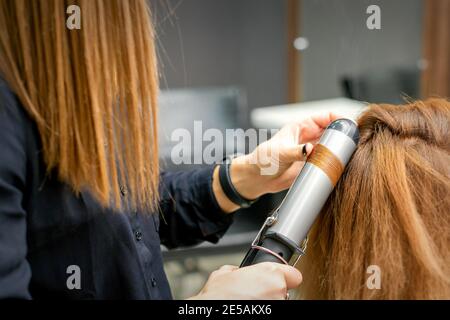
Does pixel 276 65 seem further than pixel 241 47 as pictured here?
Yes

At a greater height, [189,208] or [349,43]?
[349,43]

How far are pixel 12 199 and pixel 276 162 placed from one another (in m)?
0.47

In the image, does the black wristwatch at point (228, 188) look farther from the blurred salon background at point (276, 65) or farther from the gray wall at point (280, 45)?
the gray wall at point (280, 45)

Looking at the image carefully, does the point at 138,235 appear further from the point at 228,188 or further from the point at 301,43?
the point at 301,43

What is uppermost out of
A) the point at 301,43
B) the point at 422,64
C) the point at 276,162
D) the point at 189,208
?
the point at 301,43

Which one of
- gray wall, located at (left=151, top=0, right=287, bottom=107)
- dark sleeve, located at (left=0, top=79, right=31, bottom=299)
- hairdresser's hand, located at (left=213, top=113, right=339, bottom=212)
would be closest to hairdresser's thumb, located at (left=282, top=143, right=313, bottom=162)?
hairdresser's hand, located at (left=213, top=113, right=339, bottom=212)

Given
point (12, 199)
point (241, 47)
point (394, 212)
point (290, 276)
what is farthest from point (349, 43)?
point (12, 199)

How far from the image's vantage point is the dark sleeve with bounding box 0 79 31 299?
0.58 m

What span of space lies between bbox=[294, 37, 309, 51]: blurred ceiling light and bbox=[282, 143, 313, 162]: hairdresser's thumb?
1.22 meters

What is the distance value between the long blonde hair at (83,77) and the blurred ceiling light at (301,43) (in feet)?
4.66

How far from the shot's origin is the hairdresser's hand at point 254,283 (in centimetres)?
62

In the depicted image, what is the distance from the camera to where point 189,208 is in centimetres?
102

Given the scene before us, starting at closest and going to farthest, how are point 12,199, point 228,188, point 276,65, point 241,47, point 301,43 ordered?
point 12,199 → point 228,188 → point 301,43 → point 241,47 → point 276,65

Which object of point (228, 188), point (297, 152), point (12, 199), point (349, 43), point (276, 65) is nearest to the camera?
point (12, 199)
